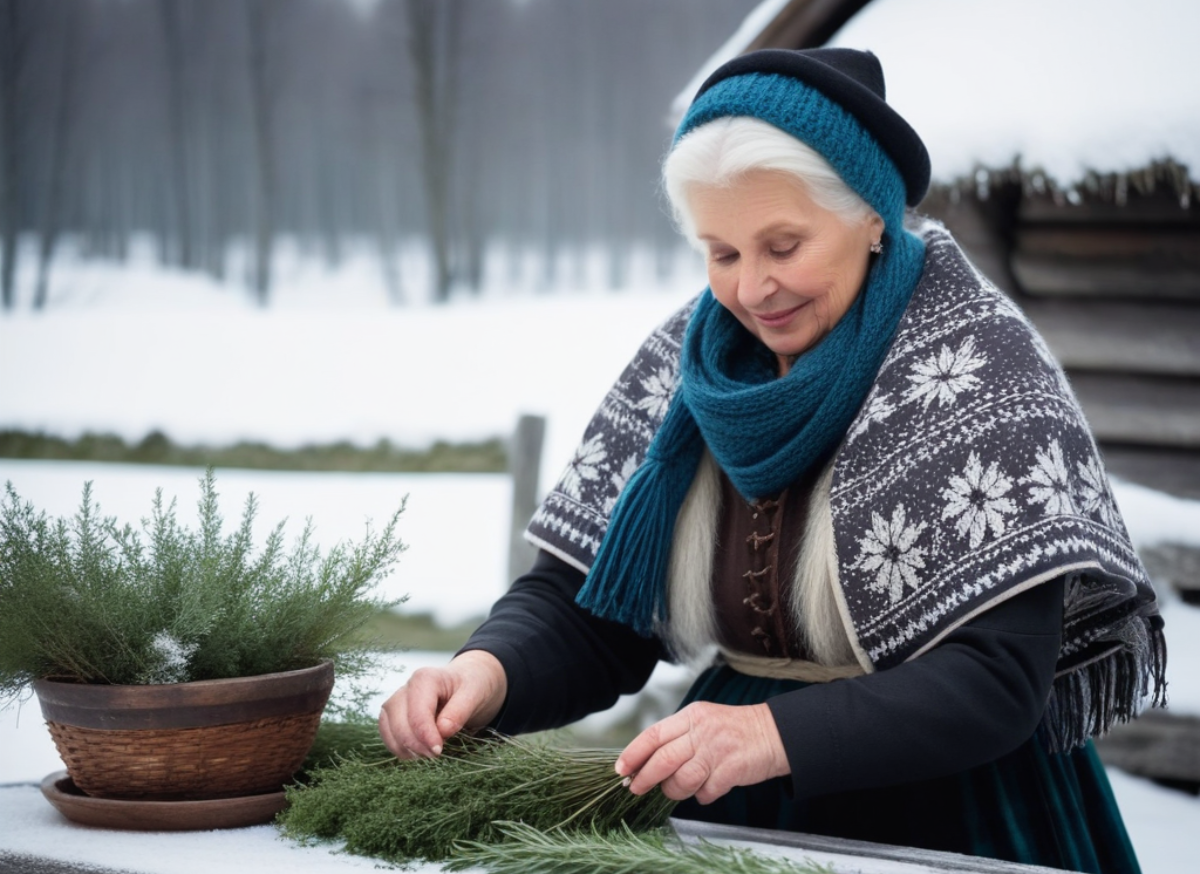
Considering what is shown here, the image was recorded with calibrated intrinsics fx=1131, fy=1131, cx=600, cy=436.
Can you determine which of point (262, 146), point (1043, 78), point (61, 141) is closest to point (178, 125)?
point (262, 146)

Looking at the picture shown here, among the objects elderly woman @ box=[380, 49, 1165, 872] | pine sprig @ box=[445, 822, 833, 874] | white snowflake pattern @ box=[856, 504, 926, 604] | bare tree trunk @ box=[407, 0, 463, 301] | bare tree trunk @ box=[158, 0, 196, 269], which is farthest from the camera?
bare tree trunk @ box=[407, 0, 463, 301]

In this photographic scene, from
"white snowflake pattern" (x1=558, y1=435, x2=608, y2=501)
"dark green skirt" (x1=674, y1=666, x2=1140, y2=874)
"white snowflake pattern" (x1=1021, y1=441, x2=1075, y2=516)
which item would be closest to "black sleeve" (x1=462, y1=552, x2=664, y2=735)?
"white snowflake pattern" (x1=558, y1=435, x2=608, y2=501)

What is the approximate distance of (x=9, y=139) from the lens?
6.36m

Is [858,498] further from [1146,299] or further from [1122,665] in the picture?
[1146,299]

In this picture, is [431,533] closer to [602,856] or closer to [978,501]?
[978,501]

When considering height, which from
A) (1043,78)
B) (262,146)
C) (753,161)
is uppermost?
(262,146)

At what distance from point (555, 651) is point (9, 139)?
600 cm

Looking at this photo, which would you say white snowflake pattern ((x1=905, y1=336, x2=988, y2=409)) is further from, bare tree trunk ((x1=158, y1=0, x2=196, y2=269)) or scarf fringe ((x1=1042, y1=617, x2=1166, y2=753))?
bare tree trunk ((x1=158, y1=0, x2=196, y2=269))

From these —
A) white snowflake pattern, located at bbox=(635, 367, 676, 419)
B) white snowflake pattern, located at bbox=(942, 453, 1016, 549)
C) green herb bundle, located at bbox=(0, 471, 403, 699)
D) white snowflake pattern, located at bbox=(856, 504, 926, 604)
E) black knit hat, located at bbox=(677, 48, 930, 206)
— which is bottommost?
green herb bundle, located at bbox=(0, 471, 403, 699)

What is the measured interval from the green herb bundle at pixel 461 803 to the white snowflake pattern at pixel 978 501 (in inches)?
19.5

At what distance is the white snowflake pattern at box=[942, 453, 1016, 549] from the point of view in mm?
1368

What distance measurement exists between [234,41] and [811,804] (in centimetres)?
831

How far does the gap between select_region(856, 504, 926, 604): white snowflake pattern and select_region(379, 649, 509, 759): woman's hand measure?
0.53 metres

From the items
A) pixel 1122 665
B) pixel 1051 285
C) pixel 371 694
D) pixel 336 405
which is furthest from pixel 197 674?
pixel 336 405
